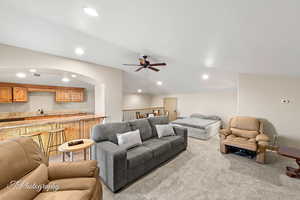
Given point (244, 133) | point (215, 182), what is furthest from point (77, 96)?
point (244, 133)

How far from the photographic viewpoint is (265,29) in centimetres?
163

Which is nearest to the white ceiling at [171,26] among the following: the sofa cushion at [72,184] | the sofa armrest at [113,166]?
the sofa armrest at [113,166]

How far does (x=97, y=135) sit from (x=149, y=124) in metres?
1.44

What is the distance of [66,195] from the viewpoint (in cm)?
124

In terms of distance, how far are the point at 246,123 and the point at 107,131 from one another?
3.91 meters

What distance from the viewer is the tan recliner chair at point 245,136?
299 centimetres

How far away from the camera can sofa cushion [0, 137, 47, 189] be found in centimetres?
117

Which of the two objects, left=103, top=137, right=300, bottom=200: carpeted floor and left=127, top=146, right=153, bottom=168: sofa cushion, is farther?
left=127, top=146, right=153, bottom=168: sofa cushion

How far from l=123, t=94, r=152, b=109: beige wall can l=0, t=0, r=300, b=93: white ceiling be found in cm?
555

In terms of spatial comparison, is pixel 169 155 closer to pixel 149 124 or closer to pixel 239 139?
pixel 149 124

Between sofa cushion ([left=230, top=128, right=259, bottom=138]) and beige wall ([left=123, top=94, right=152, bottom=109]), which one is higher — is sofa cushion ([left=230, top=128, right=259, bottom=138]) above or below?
below

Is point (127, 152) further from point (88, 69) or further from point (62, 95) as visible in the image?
point (62, 95)

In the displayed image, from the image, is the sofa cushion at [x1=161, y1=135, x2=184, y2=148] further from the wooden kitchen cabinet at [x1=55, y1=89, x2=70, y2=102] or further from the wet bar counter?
the wooden kitchen cabinet at [x1=55, y1=89, x2=70, y2=102]

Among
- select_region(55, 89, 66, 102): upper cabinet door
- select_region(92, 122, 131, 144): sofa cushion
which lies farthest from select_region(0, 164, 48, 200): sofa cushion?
select_region(55, 89, 66, 102): upper cabinet door
